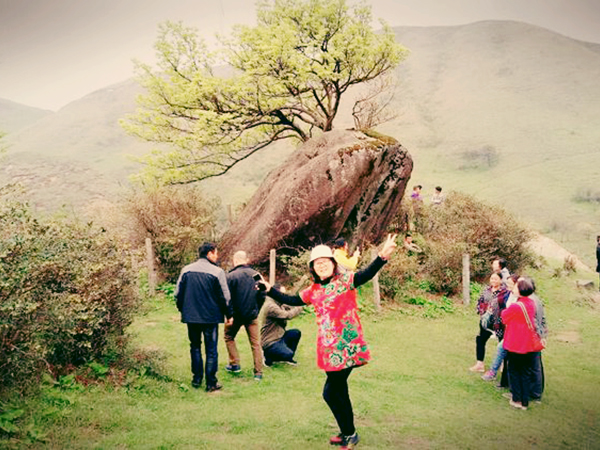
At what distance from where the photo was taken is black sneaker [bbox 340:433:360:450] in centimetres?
561

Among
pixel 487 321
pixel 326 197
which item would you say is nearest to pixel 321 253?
pixel 487 321

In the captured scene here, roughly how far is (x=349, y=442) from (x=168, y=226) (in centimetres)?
1310

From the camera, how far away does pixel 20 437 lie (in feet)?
16.8

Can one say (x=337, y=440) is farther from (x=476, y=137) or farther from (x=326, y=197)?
(x=476, y=137)

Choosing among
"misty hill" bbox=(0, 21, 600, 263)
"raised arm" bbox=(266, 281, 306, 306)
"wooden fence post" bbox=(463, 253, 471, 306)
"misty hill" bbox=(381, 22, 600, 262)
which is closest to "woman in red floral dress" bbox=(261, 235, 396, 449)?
"raised arm" bbox=(266, 281, 306, 306)

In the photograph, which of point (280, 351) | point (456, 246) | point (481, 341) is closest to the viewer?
point (280, 351)

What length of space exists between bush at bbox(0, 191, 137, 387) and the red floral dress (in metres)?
3.32

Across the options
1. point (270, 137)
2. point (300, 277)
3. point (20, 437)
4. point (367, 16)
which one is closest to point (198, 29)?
point (270, 137)

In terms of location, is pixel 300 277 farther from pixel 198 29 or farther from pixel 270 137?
pixel 198 29

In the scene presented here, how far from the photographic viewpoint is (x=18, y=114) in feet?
548

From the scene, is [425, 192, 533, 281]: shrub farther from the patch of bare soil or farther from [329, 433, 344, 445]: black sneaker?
[329, 433, 344, 445]: black sneaker

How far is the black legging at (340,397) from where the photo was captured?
532cm

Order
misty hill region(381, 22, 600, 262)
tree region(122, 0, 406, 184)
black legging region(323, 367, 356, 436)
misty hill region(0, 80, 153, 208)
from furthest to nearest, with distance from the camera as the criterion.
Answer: misty hill region(0, 80, 153, 208), misty hill region(381, 22, 600, 262), tree region(122, 0, 406, 184), black legging region(323, 367, 356, 436)

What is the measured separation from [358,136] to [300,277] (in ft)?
19.1
